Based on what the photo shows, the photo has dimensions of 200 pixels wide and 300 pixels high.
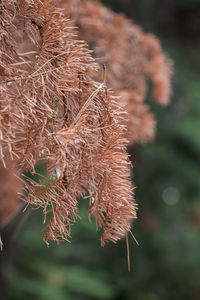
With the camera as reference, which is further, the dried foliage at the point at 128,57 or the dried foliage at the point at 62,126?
the dried foliage at the point at 128,57

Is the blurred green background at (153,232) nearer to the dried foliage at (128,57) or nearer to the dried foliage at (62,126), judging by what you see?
the dried foliage at (128,57)

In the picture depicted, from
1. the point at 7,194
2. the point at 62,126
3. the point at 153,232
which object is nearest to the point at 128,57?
the point at 7,194

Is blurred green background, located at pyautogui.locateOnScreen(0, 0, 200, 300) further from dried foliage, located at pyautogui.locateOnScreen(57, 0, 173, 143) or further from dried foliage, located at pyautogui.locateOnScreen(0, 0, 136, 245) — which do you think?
dried foliage, located at pyautogui.locateOnScreen(0, 0, 136, 245)

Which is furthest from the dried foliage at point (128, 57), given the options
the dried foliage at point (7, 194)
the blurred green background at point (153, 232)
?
the blurred green background at point (153, 232)

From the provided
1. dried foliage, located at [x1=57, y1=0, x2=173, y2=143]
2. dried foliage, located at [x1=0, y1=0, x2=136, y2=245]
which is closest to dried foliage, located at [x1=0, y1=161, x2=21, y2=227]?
dried foliage, located at [x1=57, y1=0, x2=173, y2=143]

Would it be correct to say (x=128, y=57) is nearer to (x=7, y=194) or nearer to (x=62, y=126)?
(x=7, y=194)

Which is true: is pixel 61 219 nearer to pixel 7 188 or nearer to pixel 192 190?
pixel 7 188

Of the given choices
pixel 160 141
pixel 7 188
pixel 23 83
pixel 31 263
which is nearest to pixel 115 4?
pixel 160 141
